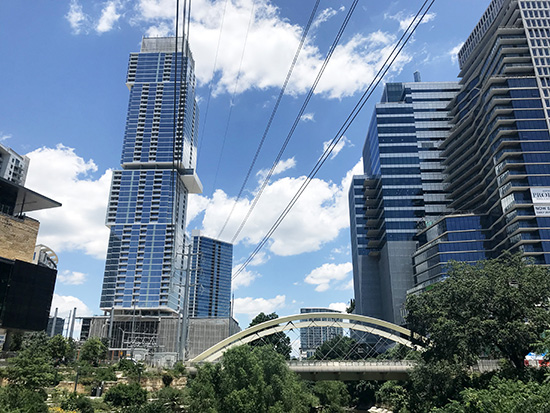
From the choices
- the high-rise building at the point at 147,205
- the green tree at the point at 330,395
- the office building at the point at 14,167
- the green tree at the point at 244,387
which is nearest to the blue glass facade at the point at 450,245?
the green tree at the point at 330,395

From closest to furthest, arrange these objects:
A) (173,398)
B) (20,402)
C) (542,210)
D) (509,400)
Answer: (509,400) → (20,402) → (173,398) → (542,210)

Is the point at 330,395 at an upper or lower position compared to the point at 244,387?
lower

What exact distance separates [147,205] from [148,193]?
4.20 m

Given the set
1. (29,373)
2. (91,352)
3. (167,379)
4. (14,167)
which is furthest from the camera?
(14,167)

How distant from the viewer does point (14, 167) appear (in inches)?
5458

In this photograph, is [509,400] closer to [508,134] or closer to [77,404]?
[77,404]

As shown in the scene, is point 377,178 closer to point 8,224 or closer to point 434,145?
point 434,145

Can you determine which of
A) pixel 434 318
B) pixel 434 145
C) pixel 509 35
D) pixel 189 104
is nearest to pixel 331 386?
pixel 434 318

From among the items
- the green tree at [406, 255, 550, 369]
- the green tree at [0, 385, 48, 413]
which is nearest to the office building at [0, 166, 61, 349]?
the green tree at [0, 385, 48, 413]

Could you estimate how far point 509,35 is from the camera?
101438 millimetres

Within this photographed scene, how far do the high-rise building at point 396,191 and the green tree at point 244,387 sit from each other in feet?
237

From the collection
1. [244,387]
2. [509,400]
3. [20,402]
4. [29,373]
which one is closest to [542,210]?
[509,400]

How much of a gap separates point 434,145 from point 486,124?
72.2 ft

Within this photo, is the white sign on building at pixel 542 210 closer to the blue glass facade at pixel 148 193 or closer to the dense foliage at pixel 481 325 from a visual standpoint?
the dense foliage at pixel 481 325
